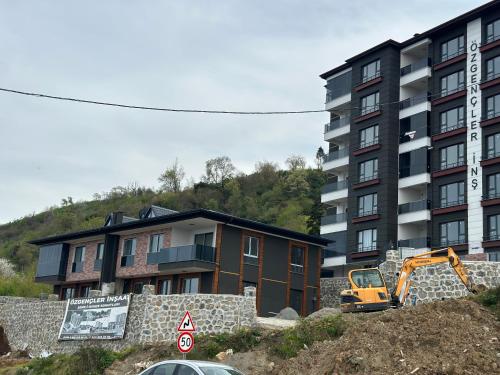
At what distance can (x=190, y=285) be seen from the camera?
42.2 metres

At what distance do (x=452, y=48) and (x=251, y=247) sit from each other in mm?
25290

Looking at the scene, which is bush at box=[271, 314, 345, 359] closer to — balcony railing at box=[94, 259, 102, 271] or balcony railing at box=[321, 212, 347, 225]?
balcony railing at box=[94, 259, 102, 271]

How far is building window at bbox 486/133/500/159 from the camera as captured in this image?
1970 inches

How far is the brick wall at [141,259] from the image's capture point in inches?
1732

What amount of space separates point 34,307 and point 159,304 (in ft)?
38.9

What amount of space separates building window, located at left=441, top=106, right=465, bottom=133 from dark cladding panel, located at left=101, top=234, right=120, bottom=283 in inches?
1025

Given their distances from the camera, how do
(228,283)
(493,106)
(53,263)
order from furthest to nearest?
(53,263), (493,106), (228,283)

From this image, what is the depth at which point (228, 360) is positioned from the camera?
88.6ft

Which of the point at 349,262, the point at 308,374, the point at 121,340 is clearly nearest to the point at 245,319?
the point at 121,340

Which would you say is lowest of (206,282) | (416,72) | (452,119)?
(206,282)

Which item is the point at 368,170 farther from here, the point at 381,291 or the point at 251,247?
the point at 381,291

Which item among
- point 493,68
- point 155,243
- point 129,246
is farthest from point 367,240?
point 129,246

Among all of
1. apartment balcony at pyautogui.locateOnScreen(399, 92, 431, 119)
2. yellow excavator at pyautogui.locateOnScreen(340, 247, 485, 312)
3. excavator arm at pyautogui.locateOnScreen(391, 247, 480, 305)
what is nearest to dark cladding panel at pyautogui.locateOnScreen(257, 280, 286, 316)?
yellow excavator at pyautogui.locateOnScreen(340, 247, 485, 312)

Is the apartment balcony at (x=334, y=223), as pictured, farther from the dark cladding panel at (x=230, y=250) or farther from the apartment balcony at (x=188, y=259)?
the apartment balcony at (x=188, y=259)
